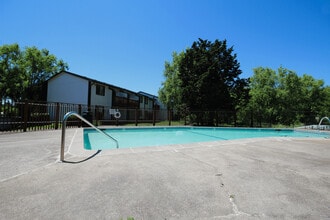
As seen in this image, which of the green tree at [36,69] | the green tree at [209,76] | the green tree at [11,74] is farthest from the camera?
the green tree at [36,69]

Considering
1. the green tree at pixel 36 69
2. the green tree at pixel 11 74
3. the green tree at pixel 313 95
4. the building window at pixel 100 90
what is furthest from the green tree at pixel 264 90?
the green tree at pixel 11 74

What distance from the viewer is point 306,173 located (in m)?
3.13

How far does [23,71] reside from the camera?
23344mm

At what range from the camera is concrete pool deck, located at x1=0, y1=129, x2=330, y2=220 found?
6.17 feet

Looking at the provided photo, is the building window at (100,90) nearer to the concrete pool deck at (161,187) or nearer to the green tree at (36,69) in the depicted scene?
the green tree at (36,69)

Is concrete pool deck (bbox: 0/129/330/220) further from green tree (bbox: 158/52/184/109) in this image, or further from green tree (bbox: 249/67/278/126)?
green tree (bbox: 249/67/278/126)

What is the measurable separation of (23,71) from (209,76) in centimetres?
2604

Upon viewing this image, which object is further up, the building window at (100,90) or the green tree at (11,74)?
the green tree at (11,74)

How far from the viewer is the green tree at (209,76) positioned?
17781 mm

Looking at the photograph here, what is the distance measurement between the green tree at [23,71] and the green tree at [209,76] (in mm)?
20233

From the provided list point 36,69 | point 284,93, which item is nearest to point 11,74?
point 36,69

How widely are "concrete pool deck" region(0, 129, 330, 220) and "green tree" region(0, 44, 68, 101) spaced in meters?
24.7

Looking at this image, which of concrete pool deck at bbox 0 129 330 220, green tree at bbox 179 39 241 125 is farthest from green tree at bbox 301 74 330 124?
concrete pool deck at bbox 0 129 330 220

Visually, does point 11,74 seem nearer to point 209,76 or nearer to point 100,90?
point 100,90
